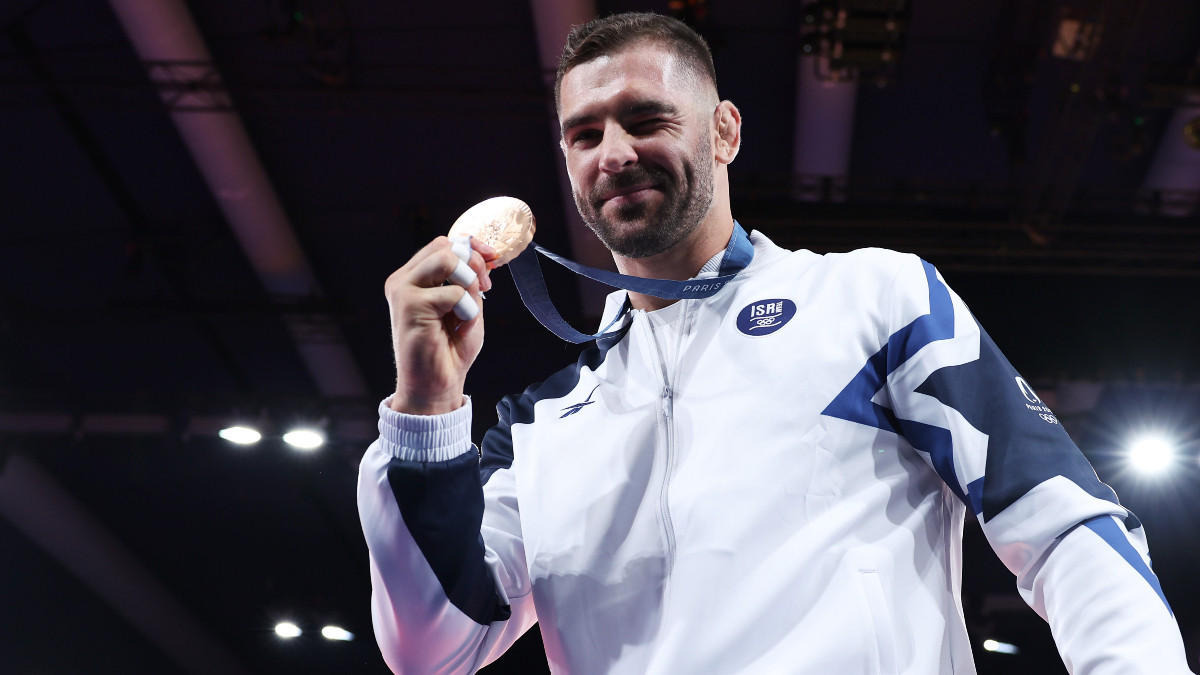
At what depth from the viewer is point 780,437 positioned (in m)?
1.53

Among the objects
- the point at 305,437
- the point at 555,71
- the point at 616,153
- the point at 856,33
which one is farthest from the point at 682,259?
the point at 305,437

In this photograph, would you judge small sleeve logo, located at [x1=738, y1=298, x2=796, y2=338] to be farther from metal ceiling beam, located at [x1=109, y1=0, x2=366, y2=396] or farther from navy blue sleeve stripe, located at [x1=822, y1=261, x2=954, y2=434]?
metal ceiling beam, located at [x1=109, y1=0, x2=366, y2=396]

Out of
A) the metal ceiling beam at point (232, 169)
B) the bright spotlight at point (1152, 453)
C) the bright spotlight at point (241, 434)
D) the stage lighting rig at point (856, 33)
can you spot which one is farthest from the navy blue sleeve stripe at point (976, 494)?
the bright spotlight at point (241, 434)

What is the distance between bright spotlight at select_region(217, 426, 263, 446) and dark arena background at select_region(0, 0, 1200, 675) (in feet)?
0.31

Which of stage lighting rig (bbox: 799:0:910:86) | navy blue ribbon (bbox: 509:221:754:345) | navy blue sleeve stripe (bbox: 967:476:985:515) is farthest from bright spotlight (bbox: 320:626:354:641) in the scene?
navy blue sleeve stripe (bbox: 967:476:985:515)

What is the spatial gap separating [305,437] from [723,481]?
921cm

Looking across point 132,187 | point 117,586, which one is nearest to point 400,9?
point 132,187

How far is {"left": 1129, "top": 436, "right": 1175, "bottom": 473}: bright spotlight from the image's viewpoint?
380 inches

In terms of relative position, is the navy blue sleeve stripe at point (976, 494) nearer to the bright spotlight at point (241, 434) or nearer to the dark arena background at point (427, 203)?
the dark arena background at point (427, 203)

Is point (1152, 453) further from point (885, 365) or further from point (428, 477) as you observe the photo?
point (428, 477)

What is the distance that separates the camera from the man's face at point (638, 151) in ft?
5.75

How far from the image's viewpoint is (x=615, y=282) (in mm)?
1790

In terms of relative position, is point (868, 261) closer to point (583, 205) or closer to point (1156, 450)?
point (583, 205)

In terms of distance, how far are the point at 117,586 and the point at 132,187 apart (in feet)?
19.0
